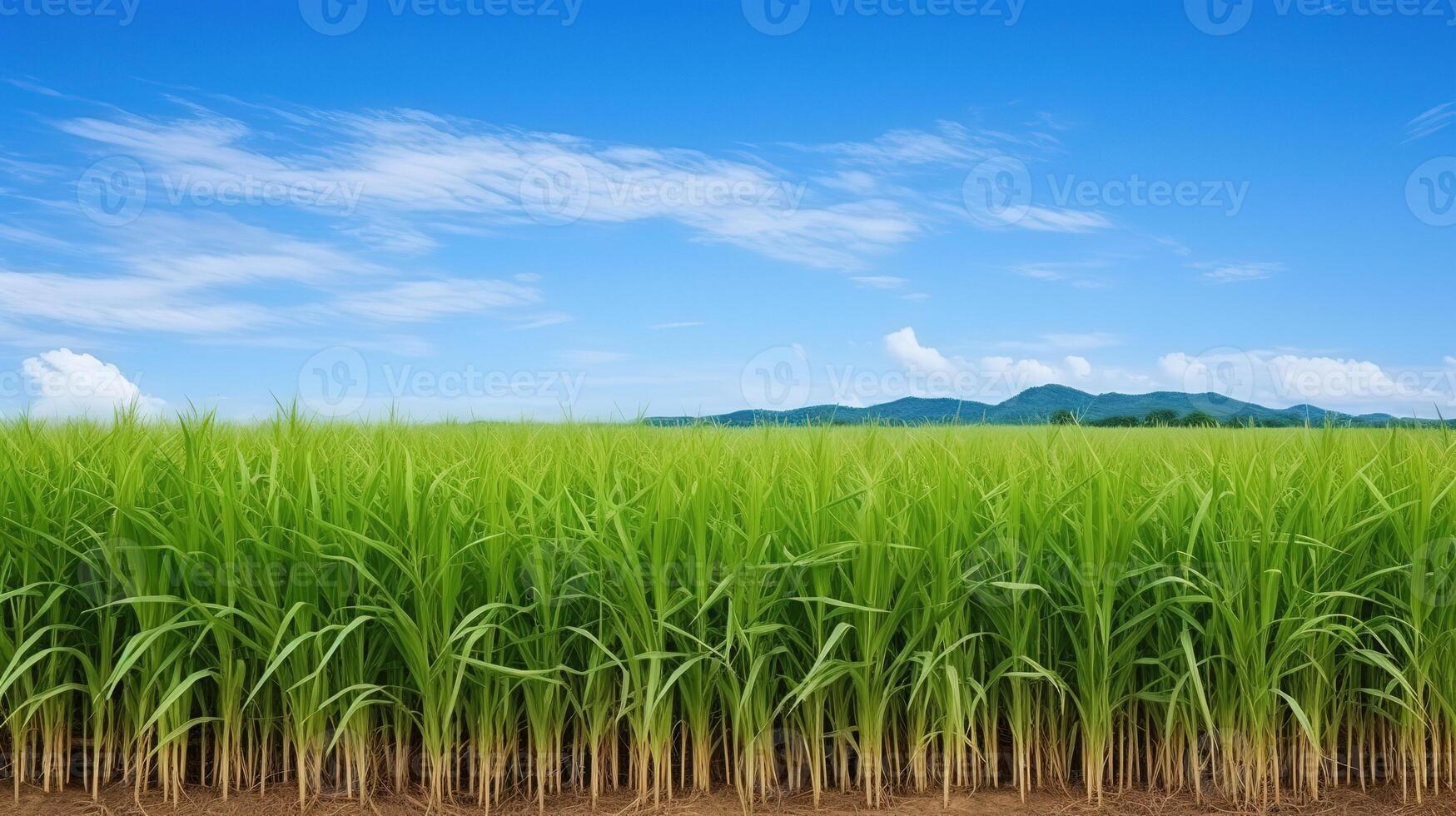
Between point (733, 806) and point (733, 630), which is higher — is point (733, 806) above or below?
below

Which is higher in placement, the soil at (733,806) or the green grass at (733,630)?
the green grass at (733,630)

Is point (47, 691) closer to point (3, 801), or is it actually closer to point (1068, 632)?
point (3, 801)

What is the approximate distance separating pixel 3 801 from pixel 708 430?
2782 millimetres

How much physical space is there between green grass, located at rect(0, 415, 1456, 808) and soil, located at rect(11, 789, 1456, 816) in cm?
5

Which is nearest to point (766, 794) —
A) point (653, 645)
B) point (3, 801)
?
point (653, 645)

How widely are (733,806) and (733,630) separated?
0.56m

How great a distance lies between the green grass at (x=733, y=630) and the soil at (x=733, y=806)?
48 mm

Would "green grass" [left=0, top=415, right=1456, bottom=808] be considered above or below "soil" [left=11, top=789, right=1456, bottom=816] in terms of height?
above

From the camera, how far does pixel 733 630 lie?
2.51 m

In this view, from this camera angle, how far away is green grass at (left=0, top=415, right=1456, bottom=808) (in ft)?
8.39

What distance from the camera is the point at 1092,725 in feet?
8.79

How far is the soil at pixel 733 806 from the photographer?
263 centimetres

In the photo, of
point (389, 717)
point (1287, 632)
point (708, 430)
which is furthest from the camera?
point (708, 430)

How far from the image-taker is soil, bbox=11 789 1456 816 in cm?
263
